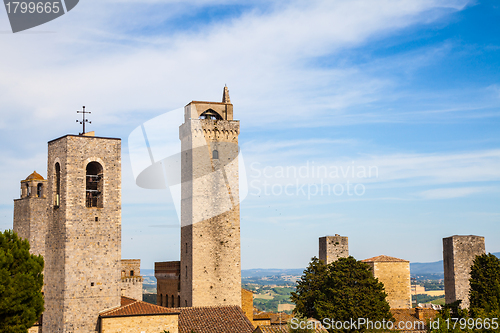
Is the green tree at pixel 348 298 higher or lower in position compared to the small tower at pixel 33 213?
lower

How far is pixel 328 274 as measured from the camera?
41750mm

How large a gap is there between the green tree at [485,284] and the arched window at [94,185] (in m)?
23.6

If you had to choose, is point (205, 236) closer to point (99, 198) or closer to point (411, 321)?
point (99, 198)

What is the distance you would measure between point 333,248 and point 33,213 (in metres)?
24.8

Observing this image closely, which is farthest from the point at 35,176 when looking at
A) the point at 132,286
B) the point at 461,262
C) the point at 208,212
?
the point at 461,262

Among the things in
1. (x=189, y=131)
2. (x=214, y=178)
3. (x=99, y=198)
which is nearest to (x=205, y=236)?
(x=214, y=178)

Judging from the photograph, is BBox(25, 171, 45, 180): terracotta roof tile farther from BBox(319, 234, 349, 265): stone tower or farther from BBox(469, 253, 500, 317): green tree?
BBox(469, 253, 500, 317): green tree

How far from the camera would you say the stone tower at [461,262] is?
137 ft

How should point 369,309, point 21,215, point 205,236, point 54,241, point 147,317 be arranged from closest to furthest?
point 147,317 → point 54,241 → point 369,309 → point 205,236 → point 21,215

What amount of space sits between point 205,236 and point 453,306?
18.0 m

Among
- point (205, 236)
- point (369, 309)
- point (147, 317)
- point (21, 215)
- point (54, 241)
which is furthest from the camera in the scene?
point (21, 215)

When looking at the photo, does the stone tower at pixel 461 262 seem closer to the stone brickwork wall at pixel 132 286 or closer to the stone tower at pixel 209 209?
the stone tower at pixel 209 209

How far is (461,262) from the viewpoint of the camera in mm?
42062

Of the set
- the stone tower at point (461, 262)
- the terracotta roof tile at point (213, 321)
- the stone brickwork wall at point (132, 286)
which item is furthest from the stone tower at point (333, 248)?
the stone brickwork wall at point (132, 286)
